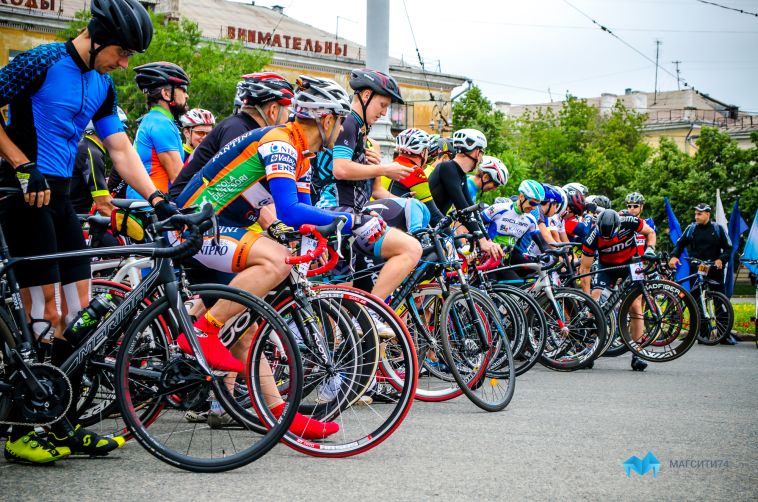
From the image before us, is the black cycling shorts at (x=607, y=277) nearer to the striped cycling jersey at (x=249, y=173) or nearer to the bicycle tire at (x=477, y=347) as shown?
the bicycle tire at (x=477, y=347)

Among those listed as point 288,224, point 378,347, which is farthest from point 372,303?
point 288,224

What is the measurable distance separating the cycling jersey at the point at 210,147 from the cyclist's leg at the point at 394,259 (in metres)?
1.34

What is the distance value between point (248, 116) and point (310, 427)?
2505 millimetres

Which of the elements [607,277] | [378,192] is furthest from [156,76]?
[607,277]

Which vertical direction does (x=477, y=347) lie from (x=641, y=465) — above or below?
above

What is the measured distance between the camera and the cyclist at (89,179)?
7672 millimetres

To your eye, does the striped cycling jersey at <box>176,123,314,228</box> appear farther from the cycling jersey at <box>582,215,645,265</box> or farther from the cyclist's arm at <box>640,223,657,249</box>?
the cyclist's arm at <box>640,223,657,249</box>

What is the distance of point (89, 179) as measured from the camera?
8.10m

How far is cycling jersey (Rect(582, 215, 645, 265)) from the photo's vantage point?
40.0 ft

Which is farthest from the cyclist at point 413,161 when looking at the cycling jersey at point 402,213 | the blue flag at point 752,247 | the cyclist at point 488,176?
Result: the blue flag at point 752,247

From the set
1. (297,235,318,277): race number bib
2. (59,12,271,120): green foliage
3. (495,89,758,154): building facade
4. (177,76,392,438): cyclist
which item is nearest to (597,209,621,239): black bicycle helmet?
(177,76,392,438): cyclist

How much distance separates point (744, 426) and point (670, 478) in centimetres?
219

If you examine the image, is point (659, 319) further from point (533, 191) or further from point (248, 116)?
point (248, 116)

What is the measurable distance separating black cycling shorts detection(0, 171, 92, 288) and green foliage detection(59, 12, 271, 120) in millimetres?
34950
